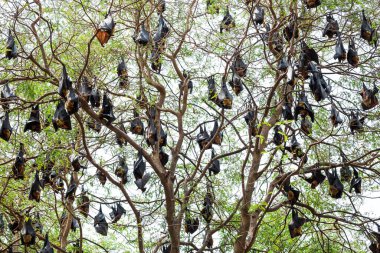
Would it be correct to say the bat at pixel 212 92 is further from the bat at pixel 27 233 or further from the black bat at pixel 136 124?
the bat at pixel 27 233

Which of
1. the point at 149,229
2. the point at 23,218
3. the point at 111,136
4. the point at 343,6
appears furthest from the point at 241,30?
the point at 23,218

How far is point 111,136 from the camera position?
25.1 ft

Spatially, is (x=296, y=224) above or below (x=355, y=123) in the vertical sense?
below

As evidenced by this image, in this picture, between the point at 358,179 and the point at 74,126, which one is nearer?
the point at 358,179

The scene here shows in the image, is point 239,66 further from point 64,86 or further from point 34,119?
point 34,119

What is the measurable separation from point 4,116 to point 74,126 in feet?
3.48

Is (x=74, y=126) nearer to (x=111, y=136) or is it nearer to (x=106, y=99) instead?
(x=111, y=136)

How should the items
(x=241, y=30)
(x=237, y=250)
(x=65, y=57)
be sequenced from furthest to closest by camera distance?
(x=241, y=30)
(x=65, y=57)
(x=237, y=250)

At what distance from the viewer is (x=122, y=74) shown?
6551 millimetres

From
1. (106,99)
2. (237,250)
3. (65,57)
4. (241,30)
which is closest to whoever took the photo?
(106,99)

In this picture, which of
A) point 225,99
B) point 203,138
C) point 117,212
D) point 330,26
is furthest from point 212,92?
point 117,212

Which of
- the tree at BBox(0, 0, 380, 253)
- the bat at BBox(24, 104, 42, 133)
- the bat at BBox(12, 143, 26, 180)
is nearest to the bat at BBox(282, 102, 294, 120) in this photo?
the tree at BBox(0, 0, 380, 253)

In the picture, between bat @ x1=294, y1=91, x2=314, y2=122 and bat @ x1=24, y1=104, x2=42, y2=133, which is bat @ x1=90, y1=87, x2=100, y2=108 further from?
bat @ x1=294, y1=91, x2=314, y2=122

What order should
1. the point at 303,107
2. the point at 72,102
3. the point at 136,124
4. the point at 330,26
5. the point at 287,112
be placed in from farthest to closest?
1. the point at 136,124
2. the point at 330,26
3. the point at 287,112
4. the point at 303,107
5. the point at 72,102
